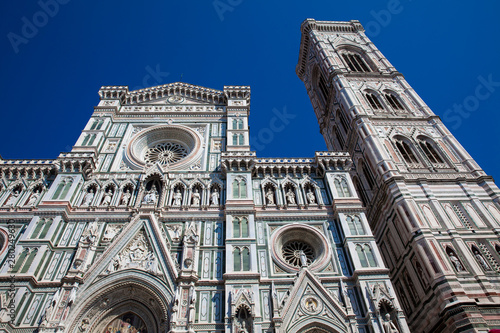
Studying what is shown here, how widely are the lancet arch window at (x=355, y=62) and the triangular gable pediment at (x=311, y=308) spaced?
823 inches

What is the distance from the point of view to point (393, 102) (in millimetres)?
25719

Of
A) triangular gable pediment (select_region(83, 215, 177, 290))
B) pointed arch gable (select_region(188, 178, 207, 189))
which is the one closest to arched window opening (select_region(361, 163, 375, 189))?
pointed arch gable (select_region(188, 178, 207, 189))

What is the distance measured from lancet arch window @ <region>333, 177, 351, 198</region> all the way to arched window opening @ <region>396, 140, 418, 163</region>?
207 inches

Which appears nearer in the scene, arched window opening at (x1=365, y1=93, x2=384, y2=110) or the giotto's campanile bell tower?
the giotto's campanile bell tower

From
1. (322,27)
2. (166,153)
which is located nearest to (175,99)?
(166,153)

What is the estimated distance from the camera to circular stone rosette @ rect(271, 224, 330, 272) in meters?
14.8

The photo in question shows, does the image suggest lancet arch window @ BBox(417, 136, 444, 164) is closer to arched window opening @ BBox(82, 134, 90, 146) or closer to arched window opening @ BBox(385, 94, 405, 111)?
arched window opening @ BBox(385, 94, 405, 111)

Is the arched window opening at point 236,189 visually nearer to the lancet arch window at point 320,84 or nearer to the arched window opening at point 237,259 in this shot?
the arched window opening at point 237,259

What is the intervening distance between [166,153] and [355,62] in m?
18.7

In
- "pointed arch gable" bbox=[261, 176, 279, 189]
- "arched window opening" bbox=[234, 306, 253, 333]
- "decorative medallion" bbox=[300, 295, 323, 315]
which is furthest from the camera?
"pointed arch gable" bbox=[261, 176, 279, 189]

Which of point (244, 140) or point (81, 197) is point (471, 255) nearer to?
point (244, 140)

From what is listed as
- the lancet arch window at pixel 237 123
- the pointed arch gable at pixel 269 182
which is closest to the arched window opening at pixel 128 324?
the pointed arch gable at pixel 269 182

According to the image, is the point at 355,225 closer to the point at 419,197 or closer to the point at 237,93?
the point at 419,197

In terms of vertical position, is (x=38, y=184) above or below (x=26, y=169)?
below
